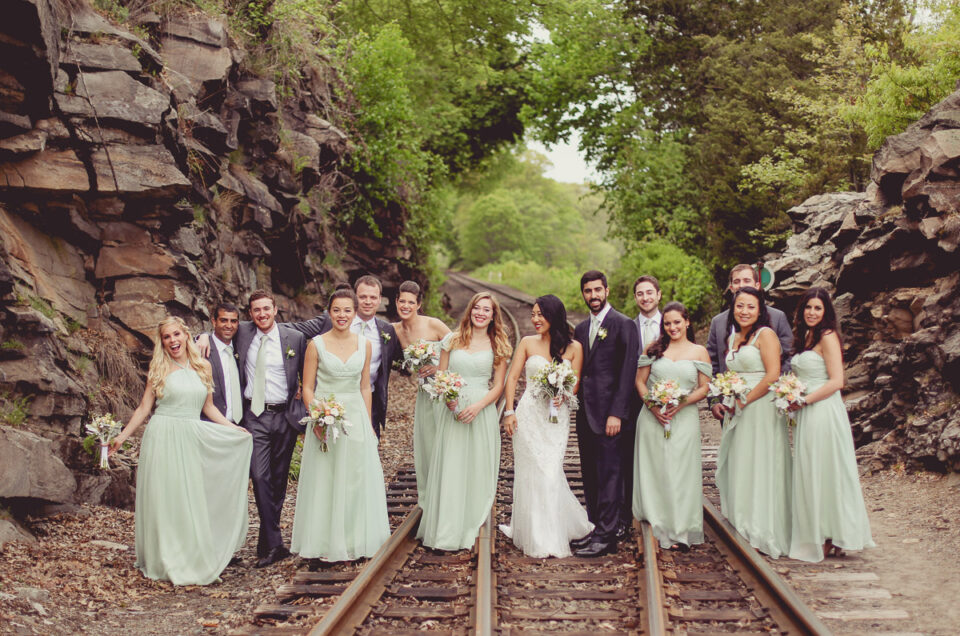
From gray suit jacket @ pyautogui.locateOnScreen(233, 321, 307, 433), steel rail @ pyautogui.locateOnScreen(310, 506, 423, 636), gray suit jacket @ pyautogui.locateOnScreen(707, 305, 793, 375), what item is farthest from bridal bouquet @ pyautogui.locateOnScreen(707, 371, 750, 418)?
gray suit jacket @ pyautogui.locateOnScreen(233, 321, 307, 433)

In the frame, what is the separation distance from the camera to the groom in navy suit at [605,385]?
7.22m

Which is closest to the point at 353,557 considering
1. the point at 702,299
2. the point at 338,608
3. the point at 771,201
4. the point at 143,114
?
the point at 338,608

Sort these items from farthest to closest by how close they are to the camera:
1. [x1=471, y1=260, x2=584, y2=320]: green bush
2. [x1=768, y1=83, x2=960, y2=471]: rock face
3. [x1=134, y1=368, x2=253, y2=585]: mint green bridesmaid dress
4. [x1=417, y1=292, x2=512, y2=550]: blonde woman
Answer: [x1=471, y1=260, x2=584, y2=320]: green bush
[x1=768, y1=83, x2=960, y2=471]: rock face
[x1=417, y1=292, x2=512, y2=550]: blonde woman
[x1=134, y1=368, x2=253, y2=585]: mint green bridesmaid dress

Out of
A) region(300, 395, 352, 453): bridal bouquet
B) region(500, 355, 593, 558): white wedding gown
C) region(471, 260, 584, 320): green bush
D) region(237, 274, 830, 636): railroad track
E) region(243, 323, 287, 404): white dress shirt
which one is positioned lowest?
region(237, 274, 830, 636): railroad track

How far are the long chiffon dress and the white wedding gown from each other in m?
0.92

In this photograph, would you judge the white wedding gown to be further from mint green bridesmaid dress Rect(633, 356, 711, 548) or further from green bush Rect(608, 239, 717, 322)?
green bush Rect(608, 239, 717, 322)

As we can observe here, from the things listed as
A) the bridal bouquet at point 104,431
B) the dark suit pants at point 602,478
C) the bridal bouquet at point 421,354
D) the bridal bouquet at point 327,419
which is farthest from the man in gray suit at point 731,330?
the bridal bouquet at point 104,431

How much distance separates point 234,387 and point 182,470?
2.84 feet

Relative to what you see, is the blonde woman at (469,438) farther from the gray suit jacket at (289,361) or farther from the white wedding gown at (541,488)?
the gray suit jacket at (289,361)

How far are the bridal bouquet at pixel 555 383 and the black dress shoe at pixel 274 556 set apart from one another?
2.58 metres

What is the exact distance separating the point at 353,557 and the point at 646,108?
22004mm

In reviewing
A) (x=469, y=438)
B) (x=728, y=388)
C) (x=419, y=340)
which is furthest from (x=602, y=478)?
(x=419, y=340)

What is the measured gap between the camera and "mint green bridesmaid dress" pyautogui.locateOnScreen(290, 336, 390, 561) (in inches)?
267

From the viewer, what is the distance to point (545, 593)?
5.93 m
